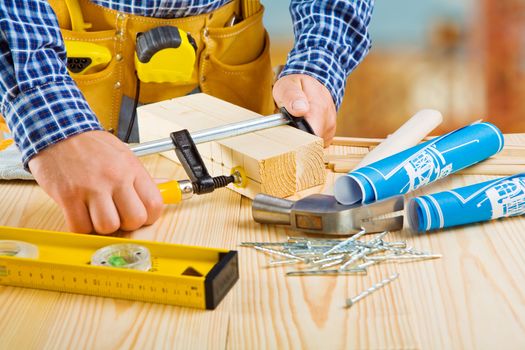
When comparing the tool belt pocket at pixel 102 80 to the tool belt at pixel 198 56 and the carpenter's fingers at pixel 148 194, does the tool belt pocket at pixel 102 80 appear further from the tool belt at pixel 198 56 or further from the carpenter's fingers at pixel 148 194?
the carpenter's fingers at pixel 148 194

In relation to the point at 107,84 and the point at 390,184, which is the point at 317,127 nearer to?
the point at 390,184

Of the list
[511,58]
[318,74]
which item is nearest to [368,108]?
[511,58]

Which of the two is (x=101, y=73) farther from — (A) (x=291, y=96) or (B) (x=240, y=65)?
(A) (x=291, y=96)

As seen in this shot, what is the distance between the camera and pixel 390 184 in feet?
4.97

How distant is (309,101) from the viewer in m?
1.92

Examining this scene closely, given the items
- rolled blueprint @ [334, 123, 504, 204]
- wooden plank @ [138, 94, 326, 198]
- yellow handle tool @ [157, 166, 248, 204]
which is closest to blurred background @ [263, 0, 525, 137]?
wooden plank @ [138, 94, 326, 198]

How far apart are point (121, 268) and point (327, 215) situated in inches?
15.6

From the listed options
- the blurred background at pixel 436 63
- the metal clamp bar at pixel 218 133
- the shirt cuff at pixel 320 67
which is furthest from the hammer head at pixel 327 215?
the blurred background at pixel 436 63

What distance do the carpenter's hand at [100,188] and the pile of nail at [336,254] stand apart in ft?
0.70

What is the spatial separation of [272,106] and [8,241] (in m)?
1.19

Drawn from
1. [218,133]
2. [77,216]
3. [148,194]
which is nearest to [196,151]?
[218,133]

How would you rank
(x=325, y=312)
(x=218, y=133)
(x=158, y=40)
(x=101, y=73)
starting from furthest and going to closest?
(x=101, y=73) < (x=158, y=40) < (x=218, y=133) < (x=325, y=312)

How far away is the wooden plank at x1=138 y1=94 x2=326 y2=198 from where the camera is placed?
1.62 metres

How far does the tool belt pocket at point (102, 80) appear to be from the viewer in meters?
2.03
